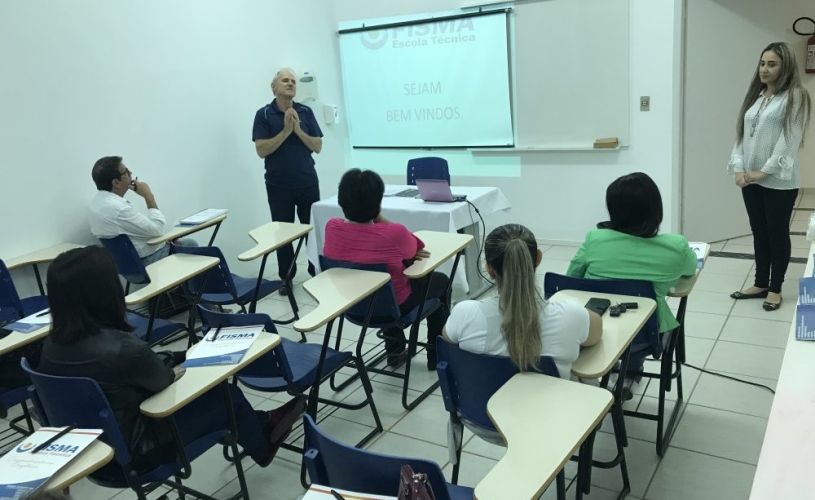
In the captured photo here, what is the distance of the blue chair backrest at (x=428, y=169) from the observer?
484 centimetres

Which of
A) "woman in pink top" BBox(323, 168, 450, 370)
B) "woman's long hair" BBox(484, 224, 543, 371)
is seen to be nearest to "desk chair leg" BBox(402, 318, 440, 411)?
"woman in pink top" BBox(323, 168, 450, 370)

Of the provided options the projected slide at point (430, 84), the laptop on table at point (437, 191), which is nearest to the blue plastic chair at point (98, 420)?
the laptop on table at point (437, 191)

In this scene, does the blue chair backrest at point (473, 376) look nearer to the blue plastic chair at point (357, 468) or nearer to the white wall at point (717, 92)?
the blue plastic chair at point (357, 468)

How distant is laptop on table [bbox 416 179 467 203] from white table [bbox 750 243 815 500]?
2670 mm

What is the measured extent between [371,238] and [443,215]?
1.13m

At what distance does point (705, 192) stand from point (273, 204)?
3.46 m

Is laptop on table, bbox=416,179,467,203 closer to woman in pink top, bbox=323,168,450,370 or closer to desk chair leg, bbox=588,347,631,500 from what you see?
woman in pink top, bbox=323,168,450,370

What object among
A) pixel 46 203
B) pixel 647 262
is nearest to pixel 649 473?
pixel 647 262

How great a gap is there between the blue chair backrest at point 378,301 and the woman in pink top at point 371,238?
2.0 inches

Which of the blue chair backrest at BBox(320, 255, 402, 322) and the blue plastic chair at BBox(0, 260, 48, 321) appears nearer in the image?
the blue chair backrest at BBox(320, 255, 402, 322)

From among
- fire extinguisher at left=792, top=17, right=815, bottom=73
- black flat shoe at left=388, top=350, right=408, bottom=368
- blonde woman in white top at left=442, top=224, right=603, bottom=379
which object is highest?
fire extinguisher at left=792, top=17, right=815, bottom=73

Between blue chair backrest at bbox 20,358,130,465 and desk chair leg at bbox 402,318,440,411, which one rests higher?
blue chair backrest at bbox 20,358,130,465

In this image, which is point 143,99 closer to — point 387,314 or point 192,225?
point 192,225

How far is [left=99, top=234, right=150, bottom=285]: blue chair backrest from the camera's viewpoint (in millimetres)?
3863
